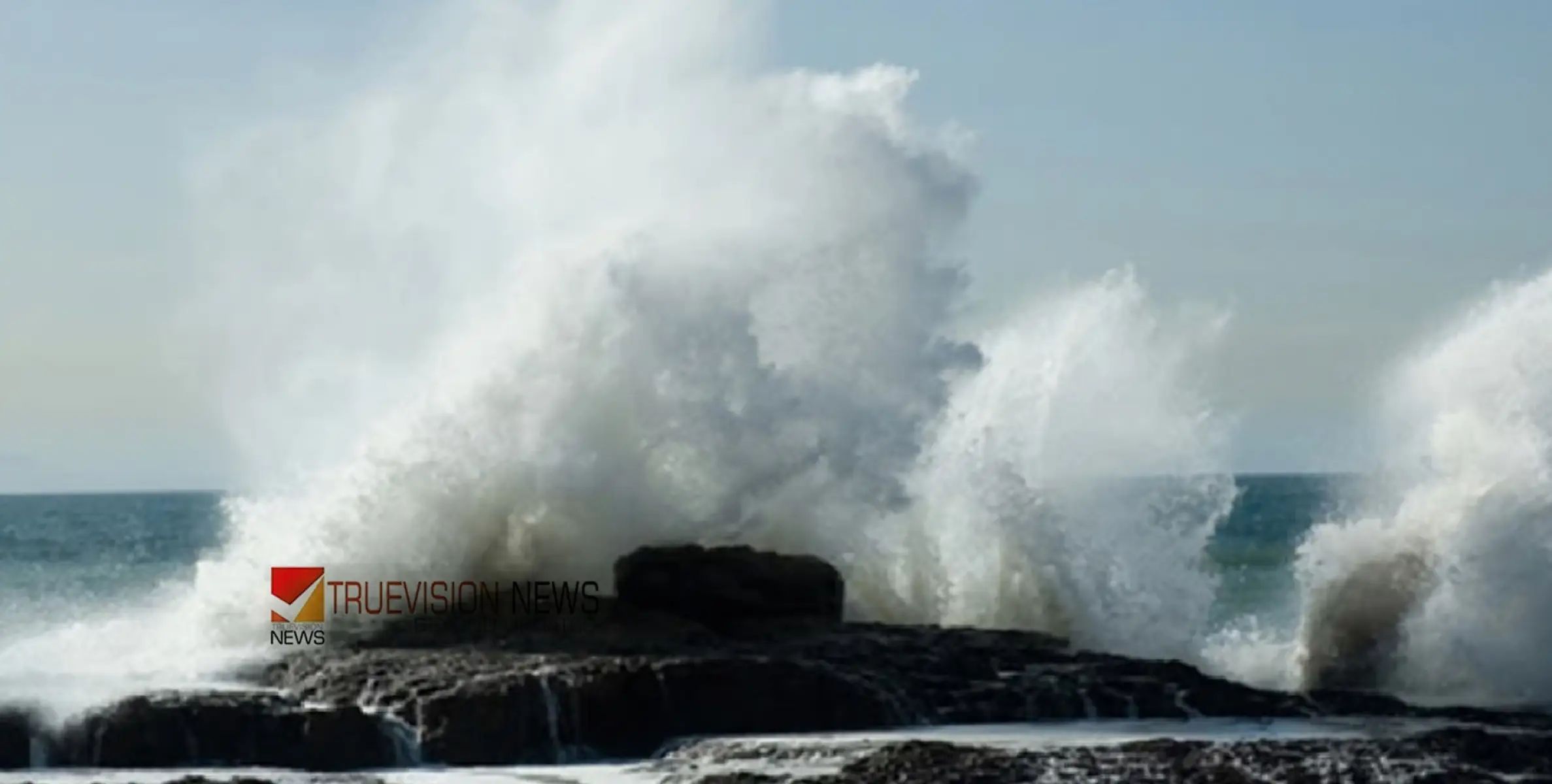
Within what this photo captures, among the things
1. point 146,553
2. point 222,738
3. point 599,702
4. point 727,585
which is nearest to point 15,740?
point 222,738

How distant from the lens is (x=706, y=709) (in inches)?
817

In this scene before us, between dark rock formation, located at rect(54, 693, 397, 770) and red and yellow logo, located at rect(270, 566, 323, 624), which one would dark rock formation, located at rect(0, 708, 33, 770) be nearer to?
dark rock formation, located at rect(54, 693, 397, 770)

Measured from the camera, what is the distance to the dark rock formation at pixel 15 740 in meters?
19.8

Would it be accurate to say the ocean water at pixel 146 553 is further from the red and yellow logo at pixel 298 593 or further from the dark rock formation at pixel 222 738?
the dark rock formation at pixel 222 738

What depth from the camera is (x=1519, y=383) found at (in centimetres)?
2939

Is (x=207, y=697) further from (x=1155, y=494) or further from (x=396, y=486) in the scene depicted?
(x=1155, y=494)

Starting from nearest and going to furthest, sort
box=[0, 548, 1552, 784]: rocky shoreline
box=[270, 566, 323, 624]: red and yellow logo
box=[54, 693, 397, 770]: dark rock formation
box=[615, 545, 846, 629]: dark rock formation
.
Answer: box=[0, 548, 1552, 784]: rocky shoreline
box=[54, 693, 397, 770]: dark rock formation
box=[615, 545, 846, 629]: dark rock formation
box=[270, 566, 323, 624]: red and yellow logo

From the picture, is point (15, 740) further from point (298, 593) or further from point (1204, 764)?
point (1204, 764)

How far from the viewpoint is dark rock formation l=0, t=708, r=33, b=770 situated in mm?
19828

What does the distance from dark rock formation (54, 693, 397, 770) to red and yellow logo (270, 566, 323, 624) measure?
5.15 meters

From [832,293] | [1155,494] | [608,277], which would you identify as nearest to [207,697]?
[608,277]

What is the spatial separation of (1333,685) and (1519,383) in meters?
4.53

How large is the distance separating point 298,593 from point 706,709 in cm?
688

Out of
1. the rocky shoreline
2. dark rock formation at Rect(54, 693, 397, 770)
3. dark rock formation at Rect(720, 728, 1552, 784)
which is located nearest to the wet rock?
the rocky shoreline
